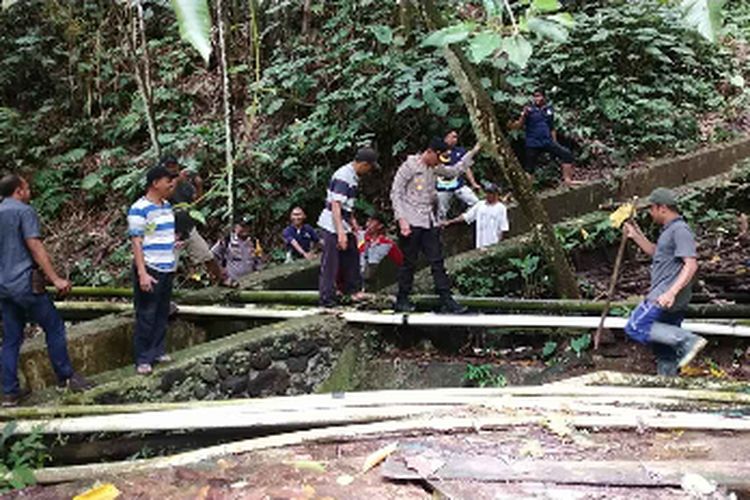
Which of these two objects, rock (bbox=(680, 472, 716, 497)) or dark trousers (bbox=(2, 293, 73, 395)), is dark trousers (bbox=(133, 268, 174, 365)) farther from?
rock (bbox=(680, 472, 716, 497))

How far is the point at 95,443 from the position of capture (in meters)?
4.43

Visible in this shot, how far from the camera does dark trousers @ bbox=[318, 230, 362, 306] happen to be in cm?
668

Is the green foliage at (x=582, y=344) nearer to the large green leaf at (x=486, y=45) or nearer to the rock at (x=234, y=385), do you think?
the rock at (x=234, y=385)

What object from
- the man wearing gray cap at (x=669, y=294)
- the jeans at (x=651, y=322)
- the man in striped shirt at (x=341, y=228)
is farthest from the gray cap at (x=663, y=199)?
the man in striped shirt at (x=341, y=228)

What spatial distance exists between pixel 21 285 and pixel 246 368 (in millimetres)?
1850

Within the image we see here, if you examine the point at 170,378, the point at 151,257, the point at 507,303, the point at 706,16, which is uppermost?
the point at 706,16

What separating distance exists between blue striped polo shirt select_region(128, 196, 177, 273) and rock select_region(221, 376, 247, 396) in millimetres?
1027

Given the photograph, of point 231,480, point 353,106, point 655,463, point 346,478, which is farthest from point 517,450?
point 353,106

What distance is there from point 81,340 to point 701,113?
11.4 metres

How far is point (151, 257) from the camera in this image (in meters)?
5.26

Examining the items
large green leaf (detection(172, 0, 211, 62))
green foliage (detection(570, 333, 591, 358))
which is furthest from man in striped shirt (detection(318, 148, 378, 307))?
large green leaf (detection(172, 0, 211, 62))

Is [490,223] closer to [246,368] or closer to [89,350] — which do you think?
[246,368]

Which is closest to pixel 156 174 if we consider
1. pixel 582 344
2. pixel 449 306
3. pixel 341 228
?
pixel 341 228

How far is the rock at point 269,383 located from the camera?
5.92 m
